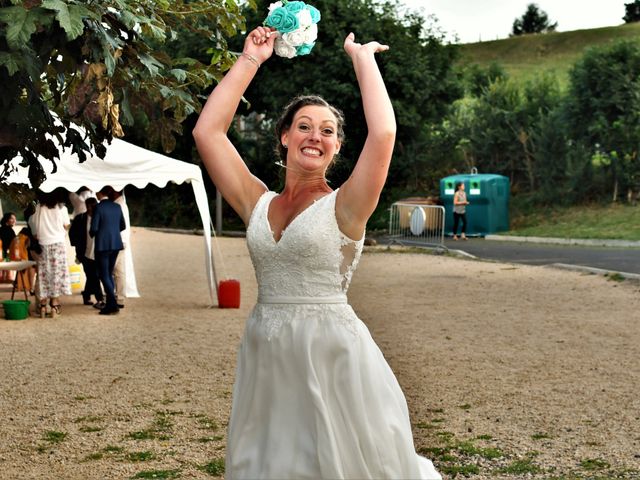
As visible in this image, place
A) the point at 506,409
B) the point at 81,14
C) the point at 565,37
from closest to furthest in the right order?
the point at 81,14 < the point at 506,409 < the point at 565,37

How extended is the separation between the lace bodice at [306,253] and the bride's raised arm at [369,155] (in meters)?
0.05

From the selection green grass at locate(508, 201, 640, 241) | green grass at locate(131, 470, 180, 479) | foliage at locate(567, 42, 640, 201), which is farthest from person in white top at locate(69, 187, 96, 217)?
foliage at locate(567, 42, 640, 201)

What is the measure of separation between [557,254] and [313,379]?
21087 millimetres

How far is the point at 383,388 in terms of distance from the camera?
3326mm

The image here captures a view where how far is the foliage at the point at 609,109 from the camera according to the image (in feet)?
110

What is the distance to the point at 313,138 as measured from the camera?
337 cm

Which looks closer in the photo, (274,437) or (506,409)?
(274,437)

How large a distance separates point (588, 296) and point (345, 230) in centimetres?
1318

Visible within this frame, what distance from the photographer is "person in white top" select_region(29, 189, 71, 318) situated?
14.0 metres

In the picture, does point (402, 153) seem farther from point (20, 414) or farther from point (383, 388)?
point (383, 388)

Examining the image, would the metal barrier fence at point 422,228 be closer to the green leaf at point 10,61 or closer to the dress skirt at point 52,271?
the dress skirt at point 52,271

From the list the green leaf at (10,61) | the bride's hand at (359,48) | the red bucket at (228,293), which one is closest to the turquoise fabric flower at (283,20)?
the bride's hand at (359,48)

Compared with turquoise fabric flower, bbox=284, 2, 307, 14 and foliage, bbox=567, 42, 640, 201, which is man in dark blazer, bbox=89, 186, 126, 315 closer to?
turquoise fabric flower, bbox=284, 2, 307, 14

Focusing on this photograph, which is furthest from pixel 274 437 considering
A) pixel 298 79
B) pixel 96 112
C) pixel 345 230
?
pixel 298 79
